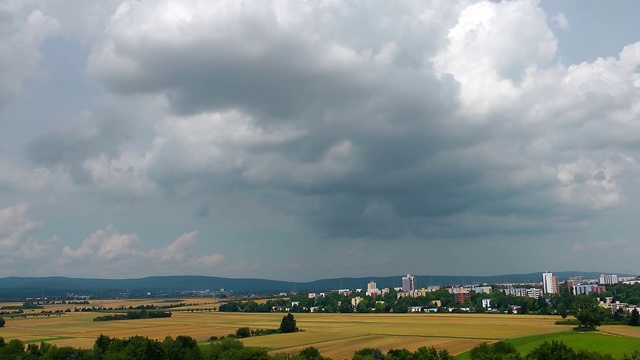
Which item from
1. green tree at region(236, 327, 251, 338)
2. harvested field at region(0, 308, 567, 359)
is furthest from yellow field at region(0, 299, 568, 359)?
green tree at region(236, 327, 251, 338)

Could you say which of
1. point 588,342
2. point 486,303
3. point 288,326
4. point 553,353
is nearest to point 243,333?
point 288,326

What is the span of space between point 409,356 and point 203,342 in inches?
1748

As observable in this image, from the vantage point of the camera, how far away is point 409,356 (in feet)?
Result: 186

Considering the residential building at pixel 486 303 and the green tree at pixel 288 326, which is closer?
the green tree at pixel 288 326

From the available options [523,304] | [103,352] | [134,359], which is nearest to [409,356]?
[134,359]

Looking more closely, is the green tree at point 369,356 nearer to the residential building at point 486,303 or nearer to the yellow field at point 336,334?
the yellow field at point 336,334

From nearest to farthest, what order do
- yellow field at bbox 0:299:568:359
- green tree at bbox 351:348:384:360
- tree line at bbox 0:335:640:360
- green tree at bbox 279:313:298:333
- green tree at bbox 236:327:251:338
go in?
tree line at bbox 0:335:640:360
green tree at bbox 351:348:384:360
yellow field at bbox 0:299:568:359
green tree at bbox 236:327:251:338
green tree at bbox 279:313:298:333

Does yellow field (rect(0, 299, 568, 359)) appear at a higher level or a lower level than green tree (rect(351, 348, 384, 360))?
lower

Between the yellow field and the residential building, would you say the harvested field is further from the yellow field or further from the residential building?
the residential building

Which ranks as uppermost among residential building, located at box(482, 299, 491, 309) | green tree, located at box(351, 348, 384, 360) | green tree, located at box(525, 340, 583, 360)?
green tree, located at box(525, 340, 583, 360)

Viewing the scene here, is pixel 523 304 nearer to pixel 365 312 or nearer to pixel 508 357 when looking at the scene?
pixel 365 312

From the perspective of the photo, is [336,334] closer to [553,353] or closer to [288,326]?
[288,326]

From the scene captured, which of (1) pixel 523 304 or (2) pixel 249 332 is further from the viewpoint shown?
(1) pixel 523 304

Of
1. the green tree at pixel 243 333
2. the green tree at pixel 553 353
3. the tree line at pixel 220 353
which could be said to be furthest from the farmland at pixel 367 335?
the green tree at pixel 553 353
